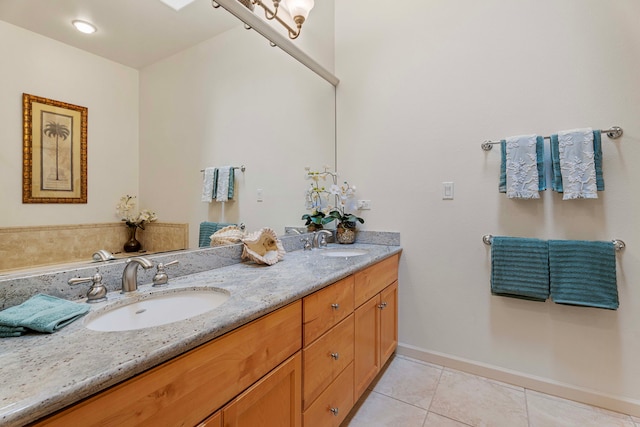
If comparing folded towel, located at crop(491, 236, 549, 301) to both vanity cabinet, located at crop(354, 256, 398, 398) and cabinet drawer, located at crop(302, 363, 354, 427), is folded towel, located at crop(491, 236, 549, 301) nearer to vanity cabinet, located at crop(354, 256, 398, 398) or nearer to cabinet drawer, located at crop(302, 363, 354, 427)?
vanity cabinet, located at crop(354, 256, 398, 398)

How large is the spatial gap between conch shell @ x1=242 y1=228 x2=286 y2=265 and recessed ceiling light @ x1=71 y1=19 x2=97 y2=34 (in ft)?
3.16

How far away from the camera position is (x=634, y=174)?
143cm

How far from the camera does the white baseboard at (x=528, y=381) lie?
148 cm

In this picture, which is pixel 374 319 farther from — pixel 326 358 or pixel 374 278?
pixel 326 358

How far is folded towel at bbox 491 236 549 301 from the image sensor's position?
156 centimetres

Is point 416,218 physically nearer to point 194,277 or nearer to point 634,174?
point 634,174

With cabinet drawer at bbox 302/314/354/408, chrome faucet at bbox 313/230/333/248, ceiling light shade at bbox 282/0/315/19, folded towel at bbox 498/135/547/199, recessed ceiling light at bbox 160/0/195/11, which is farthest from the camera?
chrome faucet at bbox 313/230/333/248

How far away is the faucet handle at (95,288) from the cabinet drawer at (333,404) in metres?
0.79

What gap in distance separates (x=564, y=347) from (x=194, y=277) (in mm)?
1977

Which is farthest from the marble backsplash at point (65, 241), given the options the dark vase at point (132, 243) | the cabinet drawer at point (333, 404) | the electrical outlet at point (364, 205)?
the electrical outlet at point (364, 205)

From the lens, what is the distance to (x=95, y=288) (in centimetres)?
90

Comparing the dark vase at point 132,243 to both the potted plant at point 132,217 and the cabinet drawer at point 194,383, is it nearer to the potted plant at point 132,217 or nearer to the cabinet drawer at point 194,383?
the potted plant at point 132,217

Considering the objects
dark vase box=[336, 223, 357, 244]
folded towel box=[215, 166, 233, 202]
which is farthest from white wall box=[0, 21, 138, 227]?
dark vase box=[336, 223, 357, 244]

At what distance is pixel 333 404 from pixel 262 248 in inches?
30.7
